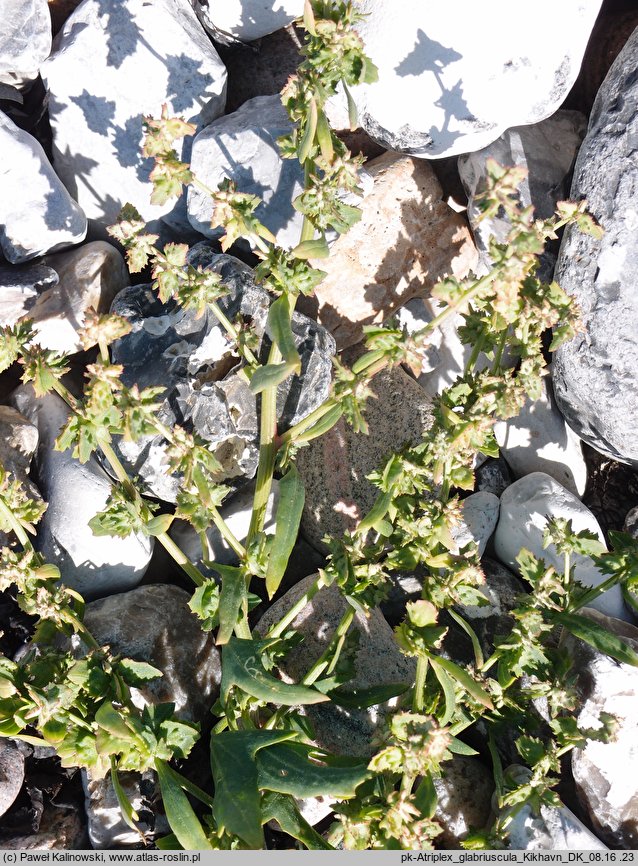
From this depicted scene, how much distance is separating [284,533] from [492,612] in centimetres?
104

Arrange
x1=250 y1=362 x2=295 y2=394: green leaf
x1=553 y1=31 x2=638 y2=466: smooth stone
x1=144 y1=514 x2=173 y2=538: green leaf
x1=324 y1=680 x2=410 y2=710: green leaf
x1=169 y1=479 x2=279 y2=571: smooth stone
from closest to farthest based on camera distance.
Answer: x1=250 y1=362 x2=295 y2=394: green leaf < x1=144 y1=514 x2=173 y2=538: green leaf < x1=324 y1=680 x2=410 y2=710: green leaf < x1=553 y1=31 x2=638 y2=466: smooth stone < x1=169 y1=479 x2=279 y2=571: smooth stone

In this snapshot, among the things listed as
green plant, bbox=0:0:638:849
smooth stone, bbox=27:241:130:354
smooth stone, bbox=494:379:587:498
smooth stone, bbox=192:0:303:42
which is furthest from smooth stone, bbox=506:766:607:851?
smooth stone, bbox=192:0:303:42

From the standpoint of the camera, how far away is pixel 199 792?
2250 millimetres

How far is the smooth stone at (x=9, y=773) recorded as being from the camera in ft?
8.05

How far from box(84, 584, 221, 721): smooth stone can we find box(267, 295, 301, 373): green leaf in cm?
109

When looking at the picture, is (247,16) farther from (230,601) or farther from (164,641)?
(164,641)

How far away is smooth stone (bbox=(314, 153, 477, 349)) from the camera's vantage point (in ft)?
10.2

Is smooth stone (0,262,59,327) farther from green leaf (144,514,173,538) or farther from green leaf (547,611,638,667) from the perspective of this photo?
green leaf (547,611,638,667)

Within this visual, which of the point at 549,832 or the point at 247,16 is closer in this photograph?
the point at 549,832

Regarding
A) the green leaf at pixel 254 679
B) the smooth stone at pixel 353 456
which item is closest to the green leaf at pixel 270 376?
the green leaf at pixel 254 679

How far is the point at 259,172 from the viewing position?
2936 mm

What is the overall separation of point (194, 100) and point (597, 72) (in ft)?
5.68

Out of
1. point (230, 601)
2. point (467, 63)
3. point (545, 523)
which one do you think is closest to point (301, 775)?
point (230, 601)
